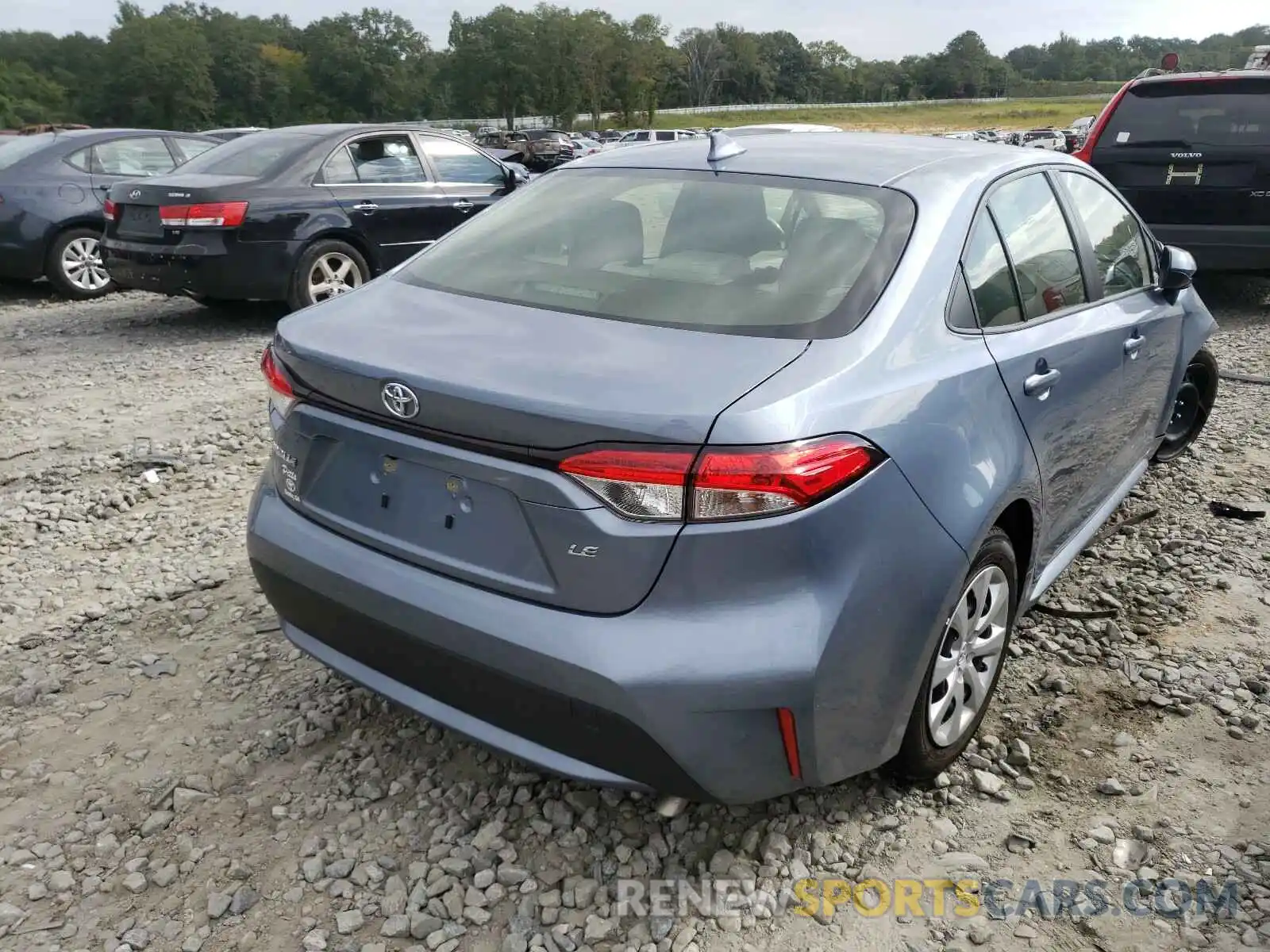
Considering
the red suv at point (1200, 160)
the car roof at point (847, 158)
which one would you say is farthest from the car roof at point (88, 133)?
the red suv at point (1200, 160)

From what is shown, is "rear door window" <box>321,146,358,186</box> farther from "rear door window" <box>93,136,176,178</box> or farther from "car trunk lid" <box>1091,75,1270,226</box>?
"car trunk lid" <box>1091,75,1270,226</box>

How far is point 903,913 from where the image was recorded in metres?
2.29

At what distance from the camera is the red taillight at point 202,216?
7234 mm

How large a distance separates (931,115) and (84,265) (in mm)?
116288

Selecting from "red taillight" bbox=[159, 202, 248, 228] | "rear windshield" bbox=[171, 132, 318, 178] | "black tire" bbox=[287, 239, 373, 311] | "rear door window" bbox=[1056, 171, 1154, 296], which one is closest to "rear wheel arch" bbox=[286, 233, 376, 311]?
"black tire" bbox=[287, 239, 373, 311]

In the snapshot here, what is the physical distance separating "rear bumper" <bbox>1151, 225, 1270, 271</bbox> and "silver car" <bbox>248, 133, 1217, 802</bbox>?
17.7 ft

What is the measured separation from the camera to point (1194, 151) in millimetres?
7418

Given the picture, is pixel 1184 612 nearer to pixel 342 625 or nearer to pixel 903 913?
pixel 903 913

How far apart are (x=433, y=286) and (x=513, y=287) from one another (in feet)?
0.82

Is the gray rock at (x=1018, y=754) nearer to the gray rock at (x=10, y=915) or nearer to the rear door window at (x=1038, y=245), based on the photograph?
the rear door window at (x=1038, y=245)

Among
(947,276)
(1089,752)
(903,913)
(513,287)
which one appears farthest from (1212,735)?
(513,287)

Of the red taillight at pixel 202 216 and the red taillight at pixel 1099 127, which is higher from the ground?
the red taillight at pixel 1099 127

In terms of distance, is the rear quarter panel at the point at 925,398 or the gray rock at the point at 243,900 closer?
the rear quarter panel at the point at 925,398

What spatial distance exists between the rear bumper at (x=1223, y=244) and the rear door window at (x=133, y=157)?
8726 millimetres
